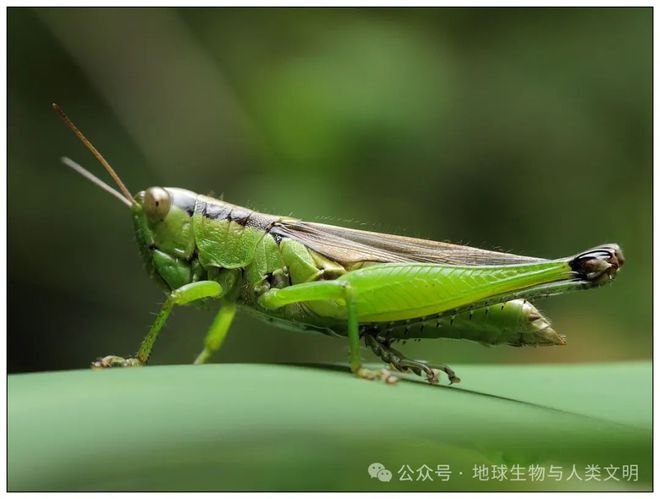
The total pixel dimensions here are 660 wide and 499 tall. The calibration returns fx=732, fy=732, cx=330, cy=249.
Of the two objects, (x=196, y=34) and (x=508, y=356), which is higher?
(x=196, y=34)

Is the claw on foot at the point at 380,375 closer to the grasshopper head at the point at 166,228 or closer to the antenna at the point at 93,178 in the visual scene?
the grasshopper head at the point at 166,228

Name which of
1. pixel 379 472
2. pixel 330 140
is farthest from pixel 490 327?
pixel 330 140

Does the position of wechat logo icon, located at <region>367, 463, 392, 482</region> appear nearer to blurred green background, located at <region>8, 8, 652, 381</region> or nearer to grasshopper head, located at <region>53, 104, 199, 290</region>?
grasshopper head, located at <region>53, 104, 199, 290</region>

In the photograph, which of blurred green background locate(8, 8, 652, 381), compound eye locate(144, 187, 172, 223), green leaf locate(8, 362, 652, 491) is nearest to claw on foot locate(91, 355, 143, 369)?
compound eye locate(144, 187, 172, 223)

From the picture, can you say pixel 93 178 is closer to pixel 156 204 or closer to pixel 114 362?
pixel 156 204

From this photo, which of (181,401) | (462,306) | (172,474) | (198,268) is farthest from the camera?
(198,268)

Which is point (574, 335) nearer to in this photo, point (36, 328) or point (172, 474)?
point (36, 328)

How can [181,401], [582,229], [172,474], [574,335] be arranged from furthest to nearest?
1. [582,229]
2. [574,335]
3. [181,401]
4. [172,474]

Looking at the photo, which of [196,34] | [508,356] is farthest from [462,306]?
[196,34]
